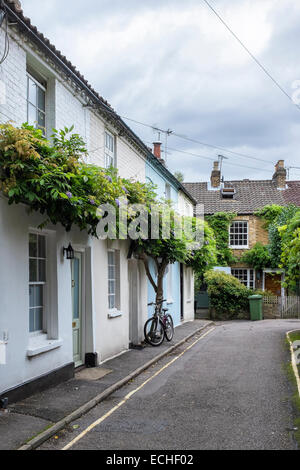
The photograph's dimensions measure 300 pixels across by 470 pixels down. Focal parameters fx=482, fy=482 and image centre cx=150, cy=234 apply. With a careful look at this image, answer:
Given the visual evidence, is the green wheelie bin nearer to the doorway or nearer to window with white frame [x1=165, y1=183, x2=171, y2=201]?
the doorway

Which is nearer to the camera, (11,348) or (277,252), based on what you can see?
(11,348)

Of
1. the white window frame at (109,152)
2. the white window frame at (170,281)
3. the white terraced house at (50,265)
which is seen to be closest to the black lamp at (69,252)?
the white terraced house at (50,265)

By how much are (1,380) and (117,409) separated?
187cm

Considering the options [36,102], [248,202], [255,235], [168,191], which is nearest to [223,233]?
[255,235]

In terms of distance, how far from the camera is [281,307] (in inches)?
1080

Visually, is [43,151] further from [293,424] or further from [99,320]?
[293,424]

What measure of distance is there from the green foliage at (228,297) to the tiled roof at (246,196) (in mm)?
7401

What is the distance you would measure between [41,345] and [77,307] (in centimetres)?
231

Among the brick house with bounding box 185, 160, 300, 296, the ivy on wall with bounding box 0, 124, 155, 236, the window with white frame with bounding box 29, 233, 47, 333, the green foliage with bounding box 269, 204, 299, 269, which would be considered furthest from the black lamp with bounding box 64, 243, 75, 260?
the brick house with bounding box 185, 160, 300, 296

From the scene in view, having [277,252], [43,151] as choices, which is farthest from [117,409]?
[277,252]

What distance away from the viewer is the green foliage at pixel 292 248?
1214cm

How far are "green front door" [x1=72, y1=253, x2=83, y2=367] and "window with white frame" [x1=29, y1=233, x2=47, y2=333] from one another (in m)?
1.39

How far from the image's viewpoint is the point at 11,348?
7.37m

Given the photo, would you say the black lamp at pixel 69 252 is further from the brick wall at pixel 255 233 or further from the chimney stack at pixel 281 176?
the chimney stack at pixel 281 176
